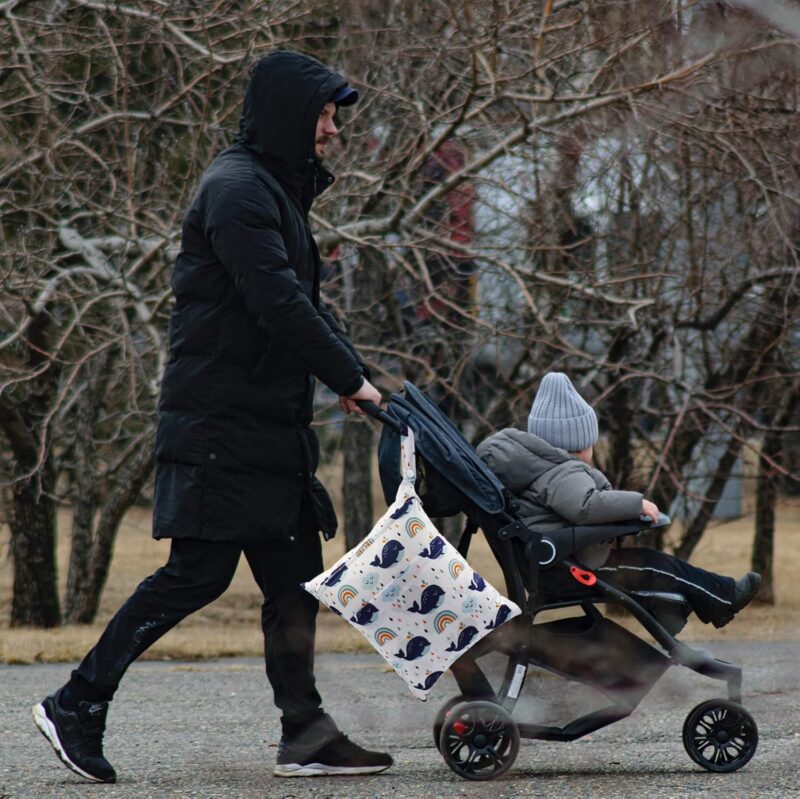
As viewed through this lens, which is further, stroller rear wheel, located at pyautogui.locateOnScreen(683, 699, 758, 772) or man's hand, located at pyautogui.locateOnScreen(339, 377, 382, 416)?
stroller rear wheel, located at pyautogui.locateOnScreen(683, 699, 758, 772)

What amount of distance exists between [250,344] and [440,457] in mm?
633

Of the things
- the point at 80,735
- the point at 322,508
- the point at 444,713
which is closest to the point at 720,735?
Answer: the point at 444,713

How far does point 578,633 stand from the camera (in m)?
4.24

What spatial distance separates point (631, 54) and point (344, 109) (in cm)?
220

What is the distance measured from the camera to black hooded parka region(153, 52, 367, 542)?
392cm

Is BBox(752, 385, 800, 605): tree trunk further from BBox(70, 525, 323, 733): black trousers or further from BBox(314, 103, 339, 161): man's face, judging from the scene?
BBox(314, 103, 339, 161): man's face

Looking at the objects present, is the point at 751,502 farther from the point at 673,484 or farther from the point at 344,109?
the point at 344,109

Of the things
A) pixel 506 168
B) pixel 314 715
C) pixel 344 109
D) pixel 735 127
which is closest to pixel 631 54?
pixel 735 127

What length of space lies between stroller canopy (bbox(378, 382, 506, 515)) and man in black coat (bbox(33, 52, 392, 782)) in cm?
15

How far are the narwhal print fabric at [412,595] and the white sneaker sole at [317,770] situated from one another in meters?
0.40

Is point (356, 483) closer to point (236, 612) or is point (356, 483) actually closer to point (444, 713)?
point (236, 612)

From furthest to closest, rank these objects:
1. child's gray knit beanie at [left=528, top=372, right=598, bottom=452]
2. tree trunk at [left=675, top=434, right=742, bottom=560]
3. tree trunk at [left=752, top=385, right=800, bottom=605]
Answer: tree trunk at [left=752, top=385, right=800, bottom=605] → tree trunk at [left=675, top=434, right=742, bottom=560] → child's gray knit beanie at [left=528, top=372, right=598, bottom=452]

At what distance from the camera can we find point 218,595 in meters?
4.16

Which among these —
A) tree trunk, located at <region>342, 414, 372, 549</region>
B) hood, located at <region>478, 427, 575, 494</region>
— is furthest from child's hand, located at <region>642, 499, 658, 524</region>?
tree trunk, located at <region>342, 414, 372, 549</region>
